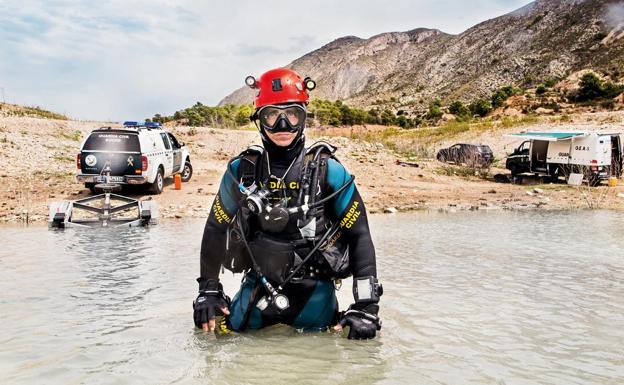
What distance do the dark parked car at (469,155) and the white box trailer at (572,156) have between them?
1.21 meters

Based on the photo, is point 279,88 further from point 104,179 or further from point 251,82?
point 104,179

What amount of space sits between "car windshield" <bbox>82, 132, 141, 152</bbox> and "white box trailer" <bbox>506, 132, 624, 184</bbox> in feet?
50.2

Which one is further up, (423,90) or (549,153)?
(423,90)

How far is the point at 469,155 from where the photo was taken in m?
27.1

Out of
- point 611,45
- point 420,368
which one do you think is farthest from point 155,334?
point 611,45

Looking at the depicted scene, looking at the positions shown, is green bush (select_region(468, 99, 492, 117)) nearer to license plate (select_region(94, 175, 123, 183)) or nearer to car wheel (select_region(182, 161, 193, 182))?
car wheel (select_region(182, 161, 193, 182))

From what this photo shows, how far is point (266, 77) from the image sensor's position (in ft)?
13.1

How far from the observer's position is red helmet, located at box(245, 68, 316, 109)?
13.0ft

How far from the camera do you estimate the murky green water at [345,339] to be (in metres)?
3.78

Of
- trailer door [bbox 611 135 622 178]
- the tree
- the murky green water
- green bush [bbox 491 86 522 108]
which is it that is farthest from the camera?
green bush [bbox 491 86 522 108]

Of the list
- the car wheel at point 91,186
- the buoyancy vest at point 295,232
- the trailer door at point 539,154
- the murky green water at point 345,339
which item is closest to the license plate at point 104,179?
the car wheel at point 91,186

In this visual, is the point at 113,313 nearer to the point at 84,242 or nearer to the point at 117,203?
the point at 84,242

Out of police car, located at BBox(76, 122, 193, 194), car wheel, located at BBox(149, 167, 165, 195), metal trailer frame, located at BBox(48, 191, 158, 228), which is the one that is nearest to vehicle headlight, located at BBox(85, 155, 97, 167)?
police car, located at BBox(76, 122, 193, 194)

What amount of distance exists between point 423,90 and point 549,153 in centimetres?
8913
